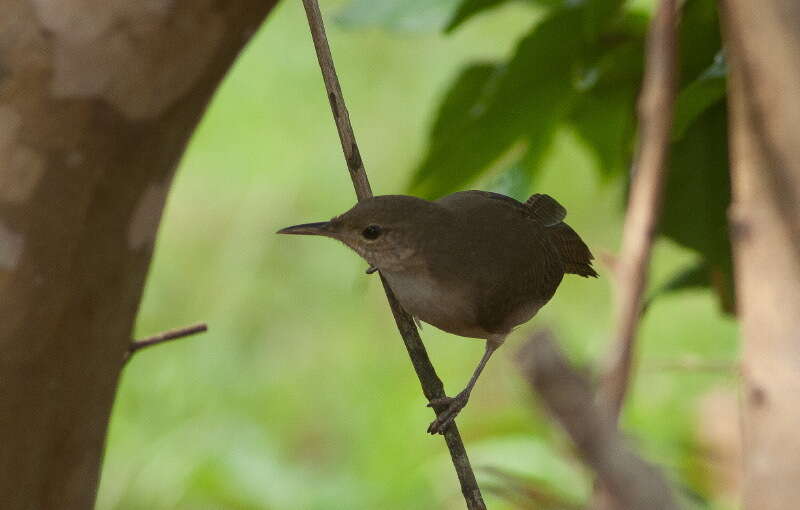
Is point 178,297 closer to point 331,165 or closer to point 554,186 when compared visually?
point 331,165

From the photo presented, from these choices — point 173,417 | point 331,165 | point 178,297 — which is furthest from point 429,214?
point 331,165

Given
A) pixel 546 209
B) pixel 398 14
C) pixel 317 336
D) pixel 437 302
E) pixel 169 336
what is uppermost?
pixel 398 14

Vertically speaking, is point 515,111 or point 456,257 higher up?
point 515,111

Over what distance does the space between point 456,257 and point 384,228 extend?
10 cm

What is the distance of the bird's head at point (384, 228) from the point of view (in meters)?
1.33

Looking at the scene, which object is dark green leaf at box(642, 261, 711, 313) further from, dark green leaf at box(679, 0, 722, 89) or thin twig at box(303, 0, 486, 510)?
thin twig at box(303, 0, 486, 510)

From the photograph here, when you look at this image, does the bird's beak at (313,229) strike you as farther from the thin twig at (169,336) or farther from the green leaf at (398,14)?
the green leaf at (398,14)

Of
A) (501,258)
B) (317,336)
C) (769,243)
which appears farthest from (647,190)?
(317,336)

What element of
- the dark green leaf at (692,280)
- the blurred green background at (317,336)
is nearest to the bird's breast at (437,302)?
the dark green leaf at (692,280)

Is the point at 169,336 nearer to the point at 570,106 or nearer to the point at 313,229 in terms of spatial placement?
the point at 313,229

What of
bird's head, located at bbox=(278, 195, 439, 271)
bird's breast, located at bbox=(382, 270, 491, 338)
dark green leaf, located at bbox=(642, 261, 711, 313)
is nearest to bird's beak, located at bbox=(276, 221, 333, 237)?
bird's head, located at bbox=(278, 195, 439, 271)

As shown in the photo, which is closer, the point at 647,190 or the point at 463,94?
the point at 647,190

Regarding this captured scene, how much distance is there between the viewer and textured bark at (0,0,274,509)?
1135mm

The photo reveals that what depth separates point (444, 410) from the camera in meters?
1.32
